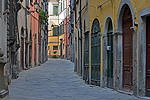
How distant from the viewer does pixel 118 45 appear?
Answer: 431 inches

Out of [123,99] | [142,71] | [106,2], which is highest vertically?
[106,2]

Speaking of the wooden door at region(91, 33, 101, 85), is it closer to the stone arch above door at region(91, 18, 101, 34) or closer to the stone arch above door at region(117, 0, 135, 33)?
the stone arch above door at region(91, 18, 101, 34)

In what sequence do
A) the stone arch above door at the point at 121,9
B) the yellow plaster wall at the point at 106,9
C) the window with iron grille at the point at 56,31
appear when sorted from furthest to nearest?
the window with iron grille at the point at 56,31 < the stone arch above door at the point at 121,9 < the yellow plaster wall at the point at 106,9

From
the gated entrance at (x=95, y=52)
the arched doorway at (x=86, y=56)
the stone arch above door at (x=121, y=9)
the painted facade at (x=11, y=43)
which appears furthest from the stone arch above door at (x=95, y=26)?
the painted facade at (x=11, y=43)

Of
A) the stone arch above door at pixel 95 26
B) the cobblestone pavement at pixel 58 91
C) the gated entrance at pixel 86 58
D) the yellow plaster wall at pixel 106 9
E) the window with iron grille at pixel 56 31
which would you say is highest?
the window with iron grille at pixel 56 31

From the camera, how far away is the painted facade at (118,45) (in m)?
8.91

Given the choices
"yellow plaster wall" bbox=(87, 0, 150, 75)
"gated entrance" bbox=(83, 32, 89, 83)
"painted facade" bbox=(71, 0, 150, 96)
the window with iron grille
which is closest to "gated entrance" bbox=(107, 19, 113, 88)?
"painted facade" bbox=(71, 0, 150, 96)

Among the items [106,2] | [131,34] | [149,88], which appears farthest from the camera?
[106,2]

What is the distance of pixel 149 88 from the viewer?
8703 mm

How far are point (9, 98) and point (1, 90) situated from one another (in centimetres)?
32

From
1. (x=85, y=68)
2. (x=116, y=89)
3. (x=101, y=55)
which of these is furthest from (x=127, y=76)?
(x=85, y=68)

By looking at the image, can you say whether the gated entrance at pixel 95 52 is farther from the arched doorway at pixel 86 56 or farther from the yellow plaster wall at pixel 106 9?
the arched doorway at pixel 86 56

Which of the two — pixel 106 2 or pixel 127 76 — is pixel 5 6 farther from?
pixel 127 76

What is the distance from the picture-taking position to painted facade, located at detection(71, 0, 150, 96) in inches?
351
